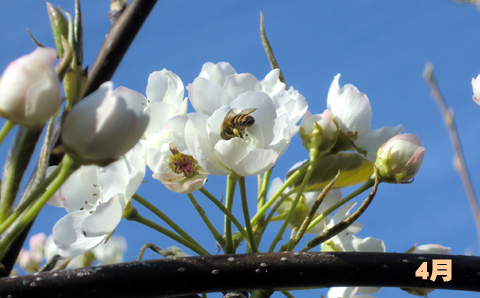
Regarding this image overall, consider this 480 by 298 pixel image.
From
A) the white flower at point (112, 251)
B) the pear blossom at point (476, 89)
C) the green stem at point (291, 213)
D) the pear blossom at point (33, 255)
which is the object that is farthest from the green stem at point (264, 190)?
the pear blossom at point (33, 255)

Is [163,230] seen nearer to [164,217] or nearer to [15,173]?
[164,217]

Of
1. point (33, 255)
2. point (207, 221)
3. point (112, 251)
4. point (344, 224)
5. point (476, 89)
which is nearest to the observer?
point (344, 224)

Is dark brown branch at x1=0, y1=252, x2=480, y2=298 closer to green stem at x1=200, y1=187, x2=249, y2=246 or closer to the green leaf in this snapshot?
green stem at x1=200, y1=187, x2=249, y2=246

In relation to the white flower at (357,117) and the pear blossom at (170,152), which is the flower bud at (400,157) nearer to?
the white flower at (357,117)

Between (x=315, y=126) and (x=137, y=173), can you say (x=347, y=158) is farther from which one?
(x=137, y=173)

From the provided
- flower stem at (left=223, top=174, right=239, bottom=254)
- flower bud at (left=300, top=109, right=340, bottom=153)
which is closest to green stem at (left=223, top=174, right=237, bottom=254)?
flower stem at (left=223, top=174, right=239, bottom=254)

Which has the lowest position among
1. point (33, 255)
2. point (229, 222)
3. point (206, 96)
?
point (229, 222)

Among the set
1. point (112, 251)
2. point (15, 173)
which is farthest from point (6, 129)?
point (112, 251)
